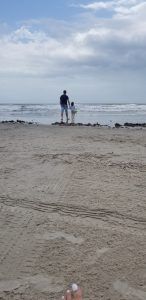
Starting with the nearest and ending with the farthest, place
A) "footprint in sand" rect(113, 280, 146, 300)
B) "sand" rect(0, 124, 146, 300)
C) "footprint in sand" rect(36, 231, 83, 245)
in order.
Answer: "footprint in sand" rect(113, 280, 146, 300) < "sand" rect(0, 124, 146, 300) < "footprint in sand" rect(36, 231, 83, 245)

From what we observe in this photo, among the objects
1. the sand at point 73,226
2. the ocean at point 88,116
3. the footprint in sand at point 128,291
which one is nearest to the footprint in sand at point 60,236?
the sand at point 73,226

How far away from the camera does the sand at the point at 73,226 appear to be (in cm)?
429

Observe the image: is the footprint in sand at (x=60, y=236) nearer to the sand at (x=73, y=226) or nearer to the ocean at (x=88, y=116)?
the sand at (x=73, y=226)

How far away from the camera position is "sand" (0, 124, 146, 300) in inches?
169

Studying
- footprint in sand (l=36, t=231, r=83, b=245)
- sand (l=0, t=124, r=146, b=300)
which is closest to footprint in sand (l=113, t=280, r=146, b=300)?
sand (l=0, t=124, r=146, b=300)

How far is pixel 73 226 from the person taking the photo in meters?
5.66

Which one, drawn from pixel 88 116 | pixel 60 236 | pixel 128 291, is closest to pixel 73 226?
pixel 60 236

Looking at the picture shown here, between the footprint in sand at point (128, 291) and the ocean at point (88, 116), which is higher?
the ocean at point (88, 116)

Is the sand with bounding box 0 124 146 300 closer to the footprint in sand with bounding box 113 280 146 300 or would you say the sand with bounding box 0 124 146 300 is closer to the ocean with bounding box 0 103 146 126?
the footprint in sand with bounding box 113 280 146 300

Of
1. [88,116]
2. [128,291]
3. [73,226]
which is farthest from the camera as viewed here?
[88,116]

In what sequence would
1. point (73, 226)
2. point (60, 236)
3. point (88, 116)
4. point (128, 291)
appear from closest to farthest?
point (128, 291) < point (60, 236) < point (73, 226) < point (88, 116)

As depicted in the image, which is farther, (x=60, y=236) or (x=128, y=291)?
(x=60, y=236)

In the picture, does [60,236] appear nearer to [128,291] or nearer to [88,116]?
[128,291]

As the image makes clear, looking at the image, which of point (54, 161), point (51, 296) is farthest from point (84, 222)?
point (54, 161)
